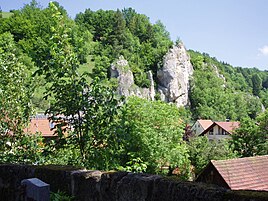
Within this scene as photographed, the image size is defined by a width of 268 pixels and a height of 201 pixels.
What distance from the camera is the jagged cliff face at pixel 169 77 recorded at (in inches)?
2842

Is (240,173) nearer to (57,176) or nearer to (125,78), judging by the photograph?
(57,176)

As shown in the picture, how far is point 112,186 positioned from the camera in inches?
112

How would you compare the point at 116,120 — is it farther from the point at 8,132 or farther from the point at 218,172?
the point at 218,172

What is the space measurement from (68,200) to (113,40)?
294 ft

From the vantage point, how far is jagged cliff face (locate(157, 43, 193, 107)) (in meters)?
80.5

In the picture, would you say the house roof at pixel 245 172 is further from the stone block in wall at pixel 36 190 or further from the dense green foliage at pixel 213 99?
the dense green foliage at pixel 213 99

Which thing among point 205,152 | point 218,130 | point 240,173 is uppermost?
point 218,130

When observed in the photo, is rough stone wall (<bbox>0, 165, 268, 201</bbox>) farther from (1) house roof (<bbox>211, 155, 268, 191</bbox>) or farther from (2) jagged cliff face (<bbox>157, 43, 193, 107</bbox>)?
(2) jagged cliff face (<bbox>157, 43, 193, 107</bbox>)

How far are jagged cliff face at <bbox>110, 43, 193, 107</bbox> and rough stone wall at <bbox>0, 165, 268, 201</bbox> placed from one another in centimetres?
6644

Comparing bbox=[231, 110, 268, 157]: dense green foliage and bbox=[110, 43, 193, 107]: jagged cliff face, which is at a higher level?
bbox=[110, 43, 193, 107]: jagged cliff face

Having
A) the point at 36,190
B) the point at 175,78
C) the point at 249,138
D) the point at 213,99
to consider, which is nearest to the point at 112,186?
the point at 36,190

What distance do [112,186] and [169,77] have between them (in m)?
79.8

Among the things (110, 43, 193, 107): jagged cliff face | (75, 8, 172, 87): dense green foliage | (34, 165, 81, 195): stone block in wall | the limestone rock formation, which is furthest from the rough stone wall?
(75, 8, 172, 87): dense green foliage

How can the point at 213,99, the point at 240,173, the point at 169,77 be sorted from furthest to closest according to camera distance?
the point at 213,99 < the point at 169,77 < the point at 240,173
